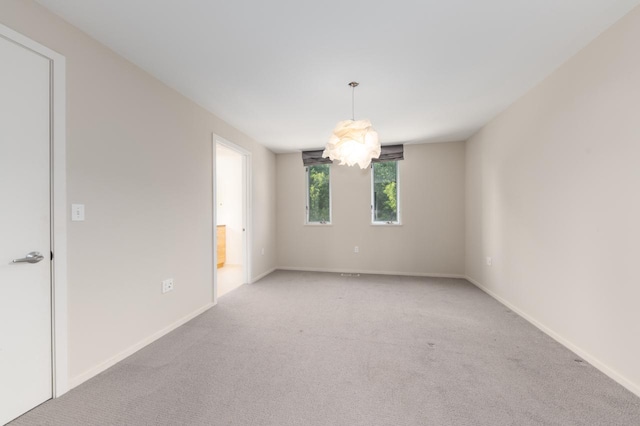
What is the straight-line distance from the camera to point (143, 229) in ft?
7.50

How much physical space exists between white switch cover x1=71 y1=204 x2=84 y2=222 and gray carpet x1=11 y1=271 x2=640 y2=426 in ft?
3.72

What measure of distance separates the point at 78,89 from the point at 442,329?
144 inches

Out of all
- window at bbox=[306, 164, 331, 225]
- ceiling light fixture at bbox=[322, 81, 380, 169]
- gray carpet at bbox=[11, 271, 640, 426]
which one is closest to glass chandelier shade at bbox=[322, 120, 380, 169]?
ceiling light fixture at bbox=[322, 81, 380, 169]

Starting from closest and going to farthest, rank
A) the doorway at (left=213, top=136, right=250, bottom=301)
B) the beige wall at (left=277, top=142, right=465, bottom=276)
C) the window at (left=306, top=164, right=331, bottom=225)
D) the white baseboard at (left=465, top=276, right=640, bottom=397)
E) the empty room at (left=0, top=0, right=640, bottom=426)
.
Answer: the empty room at (left=0, top=0, right=640, bottom=426)
the white baseboard at (left=465, top=276, right=640, bottom=397)
the beige wall at (left=277, top=142, right=465, bottom=276)
the window at (left=306, top=164, right=331, bottom=225)
the doorway at (left=213, top=136, right=250, bottom=301)

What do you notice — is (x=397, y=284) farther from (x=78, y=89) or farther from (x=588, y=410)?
(x=78, y=89)

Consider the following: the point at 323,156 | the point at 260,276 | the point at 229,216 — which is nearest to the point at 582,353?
the point at 323,156

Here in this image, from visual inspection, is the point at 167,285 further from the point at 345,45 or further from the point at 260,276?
the point at 345,45

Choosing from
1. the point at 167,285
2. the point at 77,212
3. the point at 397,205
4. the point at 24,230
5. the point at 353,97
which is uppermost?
the point at 353,97

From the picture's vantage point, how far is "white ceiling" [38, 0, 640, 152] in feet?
5.32

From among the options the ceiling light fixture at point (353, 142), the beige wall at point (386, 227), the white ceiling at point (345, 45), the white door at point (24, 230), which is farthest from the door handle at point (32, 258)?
the beige wall at point (386, 227)

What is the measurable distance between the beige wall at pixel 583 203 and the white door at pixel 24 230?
372cm

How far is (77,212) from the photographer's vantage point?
69.4 inches

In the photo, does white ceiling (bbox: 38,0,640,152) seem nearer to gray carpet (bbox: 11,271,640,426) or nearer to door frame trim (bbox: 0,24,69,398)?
door frame trim (bbox: 0,24,69,398)

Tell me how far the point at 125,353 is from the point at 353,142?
2616 mm
